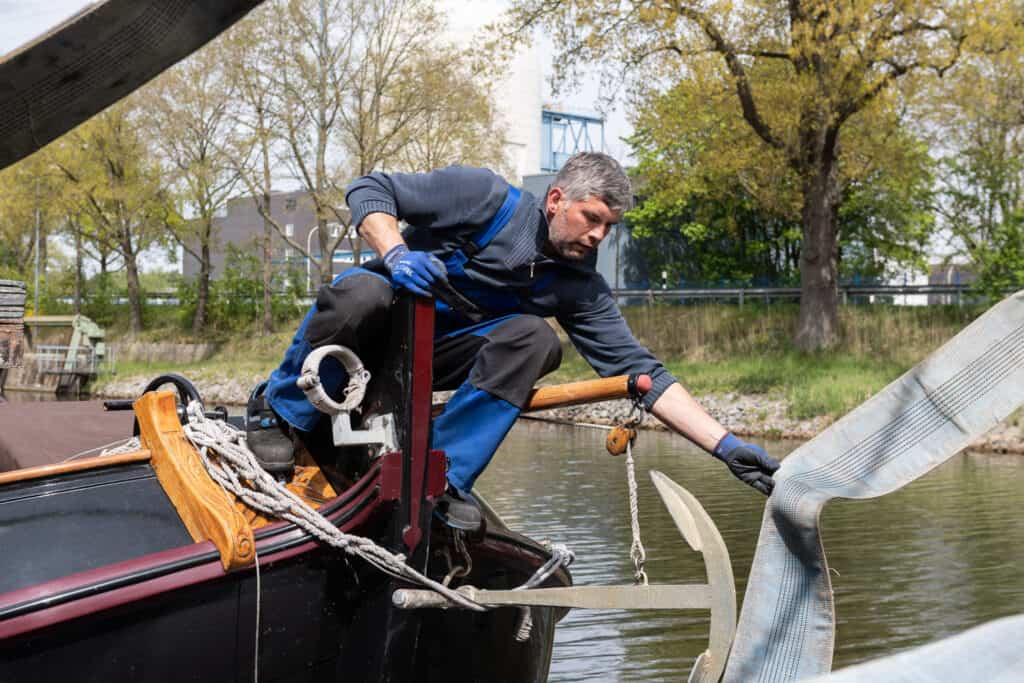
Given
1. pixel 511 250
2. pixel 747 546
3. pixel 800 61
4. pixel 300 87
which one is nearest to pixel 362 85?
pixel 300 87

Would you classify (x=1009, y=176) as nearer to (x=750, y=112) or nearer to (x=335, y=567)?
(x=750, y=112)

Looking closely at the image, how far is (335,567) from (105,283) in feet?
120

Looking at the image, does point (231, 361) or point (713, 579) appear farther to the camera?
point (231, 361)

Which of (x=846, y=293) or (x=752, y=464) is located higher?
(x=846, y=293)

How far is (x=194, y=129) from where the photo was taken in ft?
100

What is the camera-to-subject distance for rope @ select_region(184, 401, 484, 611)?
354 cm

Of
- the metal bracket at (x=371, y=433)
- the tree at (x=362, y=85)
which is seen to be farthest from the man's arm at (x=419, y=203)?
the tree at (x=362, y=85)

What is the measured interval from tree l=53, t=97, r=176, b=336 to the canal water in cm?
2009

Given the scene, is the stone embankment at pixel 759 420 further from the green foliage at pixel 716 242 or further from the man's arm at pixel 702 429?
the green foliage at pixel 716 242

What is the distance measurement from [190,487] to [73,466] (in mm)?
420

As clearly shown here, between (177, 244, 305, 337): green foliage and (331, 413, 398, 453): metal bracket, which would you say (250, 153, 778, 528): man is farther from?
(177, 244, 305, 337): green foliage

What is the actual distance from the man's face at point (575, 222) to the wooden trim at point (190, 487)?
1.26 meters

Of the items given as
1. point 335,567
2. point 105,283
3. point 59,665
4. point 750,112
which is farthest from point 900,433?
point 105,283

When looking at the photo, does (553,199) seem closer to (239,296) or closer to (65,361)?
(65,361)
